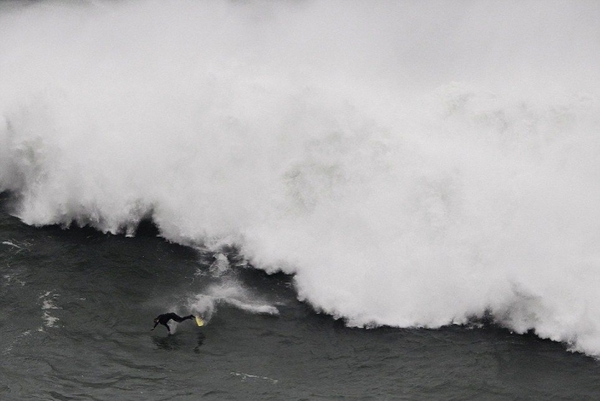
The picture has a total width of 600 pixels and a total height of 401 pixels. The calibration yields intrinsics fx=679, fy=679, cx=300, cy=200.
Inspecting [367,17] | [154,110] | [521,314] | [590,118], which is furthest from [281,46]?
[521,314]

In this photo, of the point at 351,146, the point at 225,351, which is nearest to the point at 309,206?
the point at 351,146

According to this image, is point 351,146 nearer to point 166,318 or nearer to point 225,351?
point 225,351

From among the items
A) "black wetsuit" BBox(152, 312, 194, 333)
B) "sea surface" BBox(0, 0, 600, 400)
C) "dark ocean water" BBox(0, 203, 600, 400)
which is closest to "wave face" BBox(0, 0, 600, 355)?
"sea surface" BBox(0, 0, 600, 400)

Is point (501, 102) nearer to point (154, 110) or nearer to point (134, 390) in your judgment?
point (154, 110)

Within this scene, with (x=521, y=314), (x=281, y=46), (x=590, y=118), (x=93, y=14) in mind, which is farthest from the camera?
(x=93, y=14)

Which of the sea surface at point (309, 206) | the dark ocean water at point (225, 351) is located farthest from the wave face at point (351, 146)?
the dark ocean water at point (225, 351)

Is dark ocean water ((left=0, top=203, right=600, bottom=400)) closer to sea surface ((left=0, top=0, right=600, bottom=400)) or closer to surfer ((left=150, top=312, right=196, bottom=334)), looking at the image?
sea surface ((left=0, top=0, right=600, bottom=400))

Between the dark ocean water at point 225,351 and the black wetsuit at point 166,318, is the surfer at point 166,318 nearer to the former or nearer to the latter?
the black wetsuit at point 166,318
